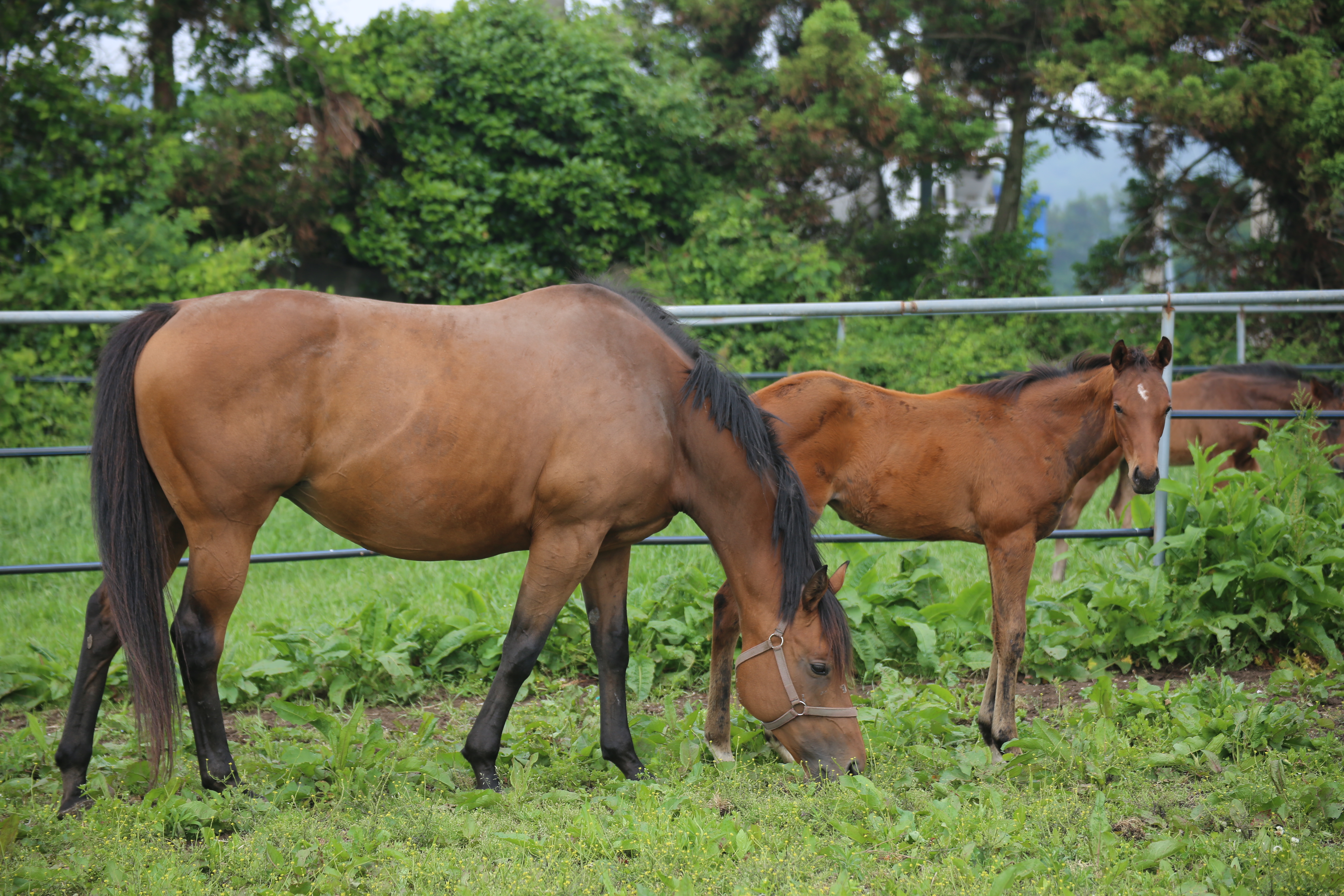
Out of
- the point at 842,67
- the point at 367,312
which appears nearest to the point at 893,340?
the point at 842,67

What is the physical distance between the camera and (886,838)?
115 inches

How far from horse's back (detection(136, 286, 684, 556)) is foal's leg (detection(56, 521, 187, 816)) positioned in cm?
56

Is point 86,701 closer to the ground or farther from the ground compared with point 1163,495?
closer to the ground

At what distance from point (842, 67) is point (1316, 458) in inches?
267

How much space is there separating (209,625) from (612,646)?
1.41 meters

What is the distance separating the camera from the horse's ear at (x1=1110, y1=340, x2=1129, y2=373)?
3.75m

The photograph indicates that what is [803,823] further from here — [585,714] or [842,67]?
[842,67]

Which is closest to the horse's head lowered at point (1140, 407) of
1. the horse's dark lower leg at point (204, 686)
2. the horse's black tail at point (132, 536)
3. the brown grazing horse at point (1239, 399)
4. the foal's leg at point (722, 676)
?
the foal's leg at point (722, 676)

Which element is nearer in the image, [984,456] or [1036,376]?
[984,456]

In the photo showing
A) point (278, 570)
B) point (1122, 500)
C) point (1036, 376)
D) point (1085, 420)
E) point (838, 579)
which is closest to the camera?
point (838, 579)

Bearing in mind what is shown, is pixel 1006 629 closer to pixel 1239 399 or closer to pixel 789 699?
pixel 789 699

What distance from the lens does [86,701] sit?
3.32 m

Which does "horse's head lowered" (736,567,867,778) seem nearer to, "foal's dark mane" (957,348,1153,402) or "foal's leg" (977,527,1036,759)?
"foal's leg" (977,527,1036,759)

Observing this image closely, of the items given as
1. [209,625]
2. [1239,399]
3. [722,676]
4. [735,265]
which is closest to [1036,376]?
[722,676]
